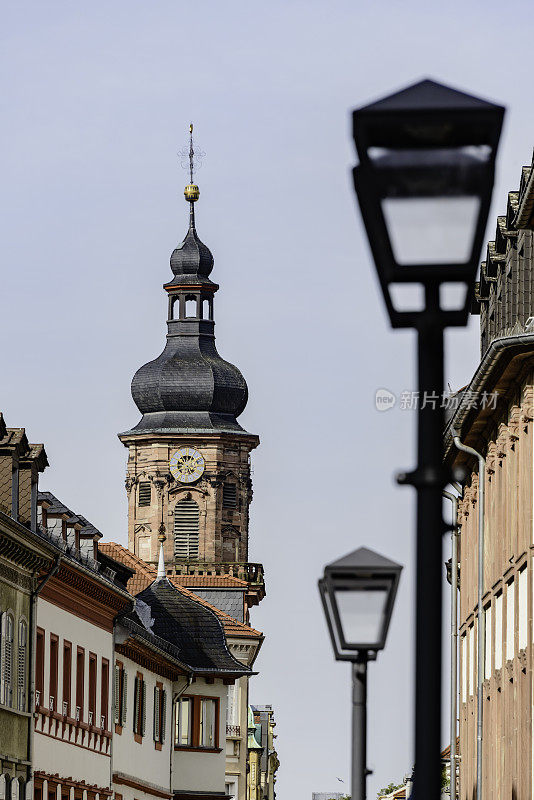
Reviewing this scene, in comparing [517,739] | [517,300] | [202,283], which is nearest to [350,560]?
[517,739]

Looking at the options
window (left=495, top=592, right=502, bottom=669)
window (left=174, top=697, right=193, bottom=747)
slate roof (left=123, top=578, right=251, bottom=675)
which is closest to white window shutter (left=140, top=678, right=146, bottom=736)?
slate roof (left=123, top=578, right=251, bottom=675)

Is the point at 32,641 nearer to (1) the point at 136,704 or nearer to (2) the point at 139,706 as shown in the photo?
(1) the point at 136,704

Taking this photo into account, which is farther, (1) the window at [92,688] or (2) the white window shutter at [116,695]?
(2) the white window shutter at [116,695]

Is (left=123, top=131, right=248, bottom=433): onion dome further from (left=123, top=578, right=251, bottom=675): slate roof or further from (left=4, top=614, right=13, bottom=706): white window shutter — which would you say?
(left=4, top=614, right=13, bottom=706): white window shutter

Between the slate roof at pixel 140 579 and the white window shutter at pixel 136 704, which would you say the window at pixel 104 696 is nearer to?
the white window shutter at pixel 136 704

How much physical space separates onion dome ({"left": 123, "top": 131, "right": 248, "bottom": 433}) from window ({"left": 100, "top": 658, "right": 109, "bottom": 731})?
3300 inches

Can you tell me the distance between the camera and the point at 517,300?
34.7 meters

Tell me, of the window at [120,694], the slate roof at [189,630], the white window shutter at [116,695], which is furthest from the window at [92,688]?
the slate roof at [189,630]

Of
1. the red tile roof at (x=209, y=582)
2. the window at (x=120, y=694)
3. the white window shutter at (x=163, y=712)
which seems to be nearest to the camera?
the window at (x=120, y=694)

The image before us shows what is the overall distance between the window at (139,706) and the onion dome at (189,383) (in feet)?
257

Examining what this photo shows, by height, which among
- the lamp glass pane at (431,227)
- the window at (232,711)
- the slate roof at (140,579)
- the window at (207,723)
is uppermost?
the slate roof at (140,579)

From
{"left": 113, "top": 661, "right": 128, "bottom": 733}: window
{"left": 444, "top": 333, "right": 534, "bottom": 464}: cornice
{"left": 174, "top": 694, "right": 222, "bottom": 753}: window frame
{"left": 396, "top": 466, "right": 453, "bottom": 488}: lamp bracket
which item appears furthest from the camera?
{"left": 174, "top": 694, "right": 222, "bottom": 753}: window frame

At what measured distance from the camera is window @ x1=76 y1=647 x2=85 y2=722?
45.6 m

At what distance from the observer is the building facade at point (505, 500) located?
30703mm
